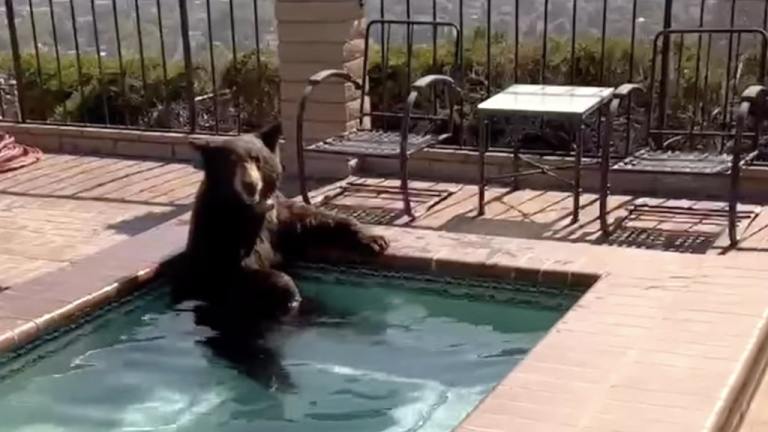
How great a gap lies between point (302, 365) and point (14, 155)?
3816 millimetres

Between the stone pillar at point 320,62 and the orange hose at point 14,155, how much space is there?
184cm

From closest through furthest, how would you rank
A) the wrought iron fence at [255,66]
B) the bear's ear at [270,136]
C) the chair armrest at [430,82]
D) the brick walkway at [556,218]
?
the bear's ear at [270,136] < the brick walkway at [556,218] < the chair armrest at [430,82] < the wrought iron fence at [255,66]

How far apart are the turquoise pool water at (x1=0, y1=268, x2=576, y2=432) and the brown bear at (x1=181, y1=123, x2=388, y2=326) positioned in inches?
5.4

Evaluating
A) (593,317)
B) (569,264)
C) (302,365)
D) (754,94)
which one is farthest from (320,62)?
(593,317)

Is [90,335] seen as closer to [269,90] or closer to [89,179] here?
[89,179]

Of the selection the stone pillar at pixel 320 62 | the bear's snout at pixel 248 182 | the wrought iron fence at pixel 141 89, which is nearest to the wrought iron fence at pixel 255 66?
the wrought iron fence at pixel 141 89

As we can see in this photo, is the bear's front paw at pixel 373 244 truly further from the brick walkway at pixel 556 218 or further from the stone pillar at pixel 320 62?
the stone pillar at pixel 320 62

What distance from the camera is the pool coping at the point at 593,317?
3.11 m

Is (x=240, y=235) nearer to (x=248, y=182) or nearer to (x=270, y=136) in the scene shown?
(x=248, y=182)

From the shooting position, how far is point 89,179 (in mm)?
6684

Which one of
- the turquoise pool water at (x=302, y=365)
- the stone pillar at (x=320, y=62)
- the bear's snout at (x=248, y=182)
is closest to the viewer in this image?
the turquoise pool water at (x=302, y=365)

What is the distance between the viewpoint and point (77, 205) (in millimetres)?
6082

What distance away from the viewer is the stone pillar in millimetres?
6246

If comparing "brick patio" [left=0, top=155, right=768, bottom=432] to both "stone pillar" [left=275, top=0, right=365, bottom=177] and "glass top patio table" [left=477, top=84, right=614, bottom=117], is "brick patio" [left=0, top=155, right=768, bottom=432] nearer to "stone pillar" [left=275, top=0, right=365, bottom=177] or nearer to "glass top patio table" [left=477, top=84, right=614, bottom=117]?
"stone pillar" [left=275, top=0, right=365, bottom=177]
